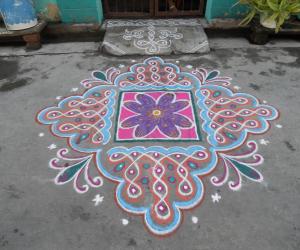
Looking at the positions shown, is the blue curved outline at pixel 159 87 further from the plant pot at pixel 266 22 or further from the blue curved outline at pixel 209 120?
the plant pot at pixel 266 22

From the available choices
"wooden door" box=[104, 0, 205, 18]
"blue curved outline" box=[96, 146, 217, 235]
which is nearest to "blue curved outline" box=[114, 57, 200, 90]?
"blue curved outline" box=[96, 146, 217, 235]

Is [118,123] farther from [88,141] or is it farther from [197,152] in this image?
[197,152]

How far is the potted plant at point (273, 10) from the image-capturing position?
3.27 metres

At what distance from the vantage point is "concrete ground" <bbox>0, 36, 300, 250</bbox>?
1.72m

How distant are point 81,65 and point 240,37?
7.92 feet

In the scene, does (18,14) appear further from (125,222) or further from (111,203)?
(125,222)

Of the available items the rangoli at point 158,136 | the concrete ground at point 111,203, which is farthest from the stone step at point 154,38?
the concrete ground at point 111,203

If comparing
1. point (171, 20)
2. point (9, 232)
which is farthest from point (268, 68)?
point (9, 232)

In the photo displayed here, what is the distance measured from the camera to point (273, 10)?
334 cm

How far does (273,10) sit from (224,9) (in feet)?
2.54

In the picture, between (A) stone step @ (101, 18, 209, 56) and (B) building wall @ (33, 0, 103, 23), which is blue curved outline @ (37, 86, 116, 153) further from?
(B) building wall @ (33, 0, 103, 23)

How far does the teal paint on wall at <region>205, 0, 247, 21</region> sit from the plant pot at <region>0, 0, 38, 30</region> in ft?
Result: 8.29

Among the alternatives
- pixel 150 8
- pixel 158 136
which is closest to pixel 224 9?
pixel 150 8

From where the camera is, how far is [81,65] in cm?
343
